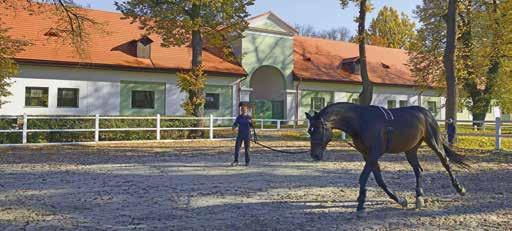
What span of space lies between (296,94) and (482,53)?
13.0 meters

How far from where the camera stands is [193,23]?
2223cm

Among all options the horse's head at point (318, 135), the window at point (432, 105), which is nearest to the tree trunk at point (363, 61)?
the horse's head at point (318, 135)

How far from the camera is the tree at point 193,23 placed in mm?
Answer: 22422

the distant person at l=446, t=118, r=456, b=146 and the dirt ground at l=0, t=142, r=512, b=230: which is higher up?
the distant person at l=446, t=118, r=456, b=146

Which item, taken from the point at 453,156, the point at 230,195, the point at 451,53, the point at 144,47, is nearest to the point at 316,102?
the point at 144,47

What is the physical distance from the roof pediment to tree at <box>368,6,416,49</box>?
26.0 meters

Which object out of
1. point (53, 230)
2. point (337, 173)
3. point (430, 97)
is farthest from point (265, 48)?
point (53, 230)

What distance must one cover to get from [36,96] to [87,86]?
278 cm

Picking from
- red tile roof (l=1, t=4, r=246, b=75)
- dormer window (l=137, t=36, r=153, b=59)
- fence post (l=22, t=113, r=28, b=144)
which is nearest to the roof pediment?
red tile roof (l=1, t=4, r=246, b=75)

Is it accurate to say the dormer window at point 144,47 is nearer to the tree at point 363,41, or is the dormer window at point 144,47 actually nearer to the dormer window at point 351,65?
the tree at point 363,41

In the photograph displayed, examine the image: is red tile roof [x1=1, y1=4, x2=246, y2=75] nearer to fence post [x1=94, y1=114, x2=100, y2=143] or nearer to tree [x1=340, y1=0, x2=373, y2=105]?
fence post [x1=94, y1=114, x2=100, y2=143]

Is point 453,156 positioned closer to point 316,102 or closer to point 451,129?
point 451,129

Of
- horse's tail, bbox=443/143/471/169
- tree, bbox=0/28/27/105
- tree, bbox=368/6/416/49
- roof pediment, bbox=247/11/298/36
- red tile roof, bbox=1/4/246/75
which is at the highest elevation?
tree, bbox=368/6/416/49

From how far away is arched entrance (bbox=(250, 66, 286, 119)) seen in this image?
123 ft
